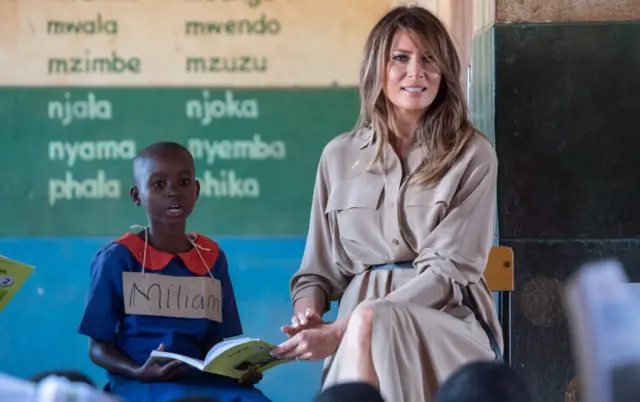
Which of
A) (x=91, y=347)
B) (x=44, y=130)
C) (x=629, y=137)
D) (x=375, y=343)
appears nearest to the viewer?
(x=375, y=343)

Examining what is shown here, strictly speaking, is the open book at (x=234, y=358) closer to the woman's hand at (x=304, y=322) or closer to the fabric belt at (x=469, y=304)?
the woman's hand at (x=304, y=322)

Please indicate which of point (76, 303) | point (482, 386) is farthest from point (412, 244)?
point (76, 303)

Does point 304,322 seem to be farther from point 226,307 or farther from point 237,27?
point 237,27

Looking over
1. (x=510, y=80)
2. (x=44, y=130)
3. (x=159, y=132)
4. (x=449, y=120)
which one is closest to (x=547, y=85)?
(x=510, y=80)

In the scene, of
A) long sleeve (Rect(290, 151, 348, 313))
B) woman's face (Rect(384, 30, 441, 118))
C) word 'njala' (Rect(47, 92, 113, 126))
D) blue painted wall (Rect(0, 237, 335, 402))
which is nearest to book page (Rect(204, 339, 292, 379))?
long sleeve (Rect(290, 151, 348, 313))

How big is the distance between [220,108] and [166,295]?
5.50 ft

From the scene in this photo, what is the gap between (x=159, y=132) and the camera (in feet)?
14.6

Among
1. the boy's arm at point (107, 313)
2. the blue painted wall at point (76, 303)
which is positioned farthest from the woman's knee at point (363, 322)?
the blue painted wall at point (76, 303)

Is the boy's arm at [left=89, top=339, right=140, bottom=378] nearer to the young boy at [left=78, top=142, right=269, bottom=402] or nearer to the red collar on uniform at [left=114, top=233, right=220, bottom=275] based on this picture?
the young boy at [left=78, top=142, right=269, bottom=402]

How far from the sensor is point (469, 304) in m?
2.88

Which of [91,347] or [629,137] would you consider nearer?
[91,347]

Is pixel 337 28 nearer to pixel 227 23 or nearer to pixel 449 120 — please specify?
pixel 227 23

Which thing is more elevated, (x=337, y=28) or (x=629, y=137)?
(x=337, y=28)

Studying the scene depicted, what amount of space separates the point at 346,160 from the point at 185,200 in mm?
486
